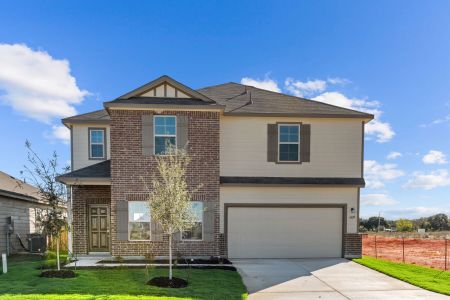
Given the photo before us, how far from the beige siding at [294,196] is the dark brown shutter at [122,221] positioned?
3.39 m

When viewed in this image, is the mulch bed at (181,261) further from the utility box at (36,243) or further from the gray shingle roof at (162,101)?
the utility box at (36,243)

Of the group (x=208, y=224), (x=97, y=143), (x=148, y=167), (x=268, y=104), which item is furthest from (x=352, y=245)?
(x=97, y=143)

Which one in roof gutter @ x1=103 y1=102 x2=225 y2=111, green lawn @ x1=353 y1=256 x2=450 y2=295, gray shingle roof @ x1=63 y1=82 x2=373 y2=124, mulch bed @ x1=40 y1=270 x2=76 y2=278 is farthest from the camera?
gray shingle roof @ x1=63 y1=82 x2=373 y2=124

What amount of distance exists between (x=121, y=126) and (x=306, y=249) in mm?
8208

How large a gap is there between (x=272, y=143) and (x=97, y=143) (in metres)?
7.27

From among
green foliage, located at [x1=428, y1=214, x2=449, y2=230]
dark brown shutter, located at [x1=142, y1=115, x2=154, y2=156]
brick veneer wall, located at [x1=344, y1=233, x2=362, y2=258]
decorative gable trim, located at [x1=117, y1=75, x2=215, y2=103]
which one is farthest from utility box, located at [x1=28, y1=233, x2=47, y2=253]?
green foliage, located at [x1=428, y1=214, x2=449, y2=230]

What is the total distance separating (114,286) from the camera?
779 centimetres

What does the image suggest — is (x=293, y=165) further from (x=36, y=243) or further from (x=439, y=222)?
(x=439, y=222)

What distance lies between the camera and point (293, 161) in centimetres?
1277

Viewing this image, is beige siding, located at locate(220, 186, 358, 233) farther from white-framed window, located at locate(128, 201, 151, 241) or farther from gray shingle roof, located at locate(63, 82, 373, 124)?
gray shingle roof, located at locate(63, 82, 373, 124)

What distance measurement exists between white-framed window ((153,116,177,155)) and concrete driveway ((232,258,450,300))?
472 centimetres

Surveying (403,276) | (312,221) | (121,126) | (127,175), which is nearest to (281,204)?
(312,221)

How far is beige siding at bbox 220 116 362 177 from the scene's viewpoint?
41.2 ft

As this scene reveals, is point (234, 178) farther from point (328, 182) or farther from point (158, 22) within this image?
point (158, 22)
